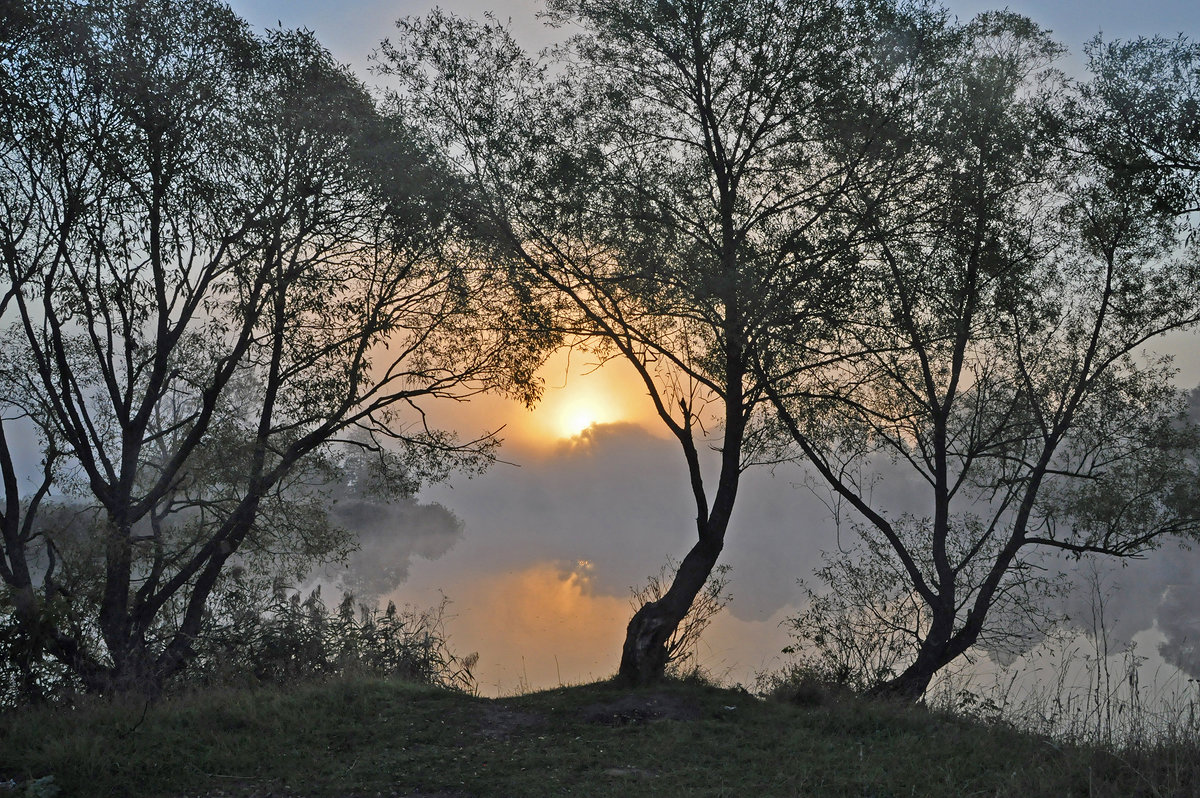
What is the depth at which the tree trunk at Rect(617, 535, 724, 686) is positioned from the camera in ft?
36.7

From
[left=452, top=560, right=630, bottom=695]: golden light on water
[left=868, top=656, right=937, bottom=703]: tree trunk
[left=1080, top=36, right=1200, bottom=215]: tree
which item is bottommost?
[left=868, top=656, right=937, bottom=703]: tree trunk

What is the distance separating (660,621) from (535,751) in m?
3.49

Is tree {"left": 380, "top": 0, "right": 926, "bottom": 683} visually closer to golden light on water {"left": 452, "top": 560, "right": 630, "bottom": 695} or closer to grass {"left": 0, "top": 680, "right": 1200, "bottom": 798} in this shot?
grass {"left": 0, "top": 680, "right": 1200, "bottom": 798}

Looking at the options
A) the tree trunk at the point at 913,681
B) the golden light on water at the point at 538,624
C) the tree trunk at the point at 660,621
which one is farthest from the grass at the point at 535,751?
the golden light on water at the point at 538,624

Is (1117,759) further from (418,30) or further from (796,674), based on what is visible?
(418,30)

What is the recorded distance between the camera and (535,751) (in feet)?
26.7

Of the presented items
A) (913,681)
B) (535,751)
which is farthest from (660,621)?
(913,681)

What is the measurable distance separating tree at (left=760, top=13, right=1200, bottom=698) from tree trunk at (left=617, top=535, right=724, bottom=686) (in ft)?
8.11

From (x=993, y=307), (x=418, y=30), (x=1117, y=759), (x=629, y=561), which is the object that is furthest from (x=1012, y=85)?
(x=629, y=561)

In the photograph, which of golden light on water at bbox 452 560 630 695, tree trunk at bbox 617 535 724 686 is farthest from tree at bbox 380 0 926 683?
golden light on water at bbox 452 560 630 695

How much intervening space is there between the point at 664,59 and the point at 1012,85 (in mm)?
5388

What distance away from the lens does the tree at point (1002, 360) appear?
12.5 m

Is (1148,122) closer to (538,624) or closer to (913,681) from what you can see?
(913,681)

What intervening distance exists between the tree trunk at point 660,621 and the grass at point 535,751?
49.8 inches
